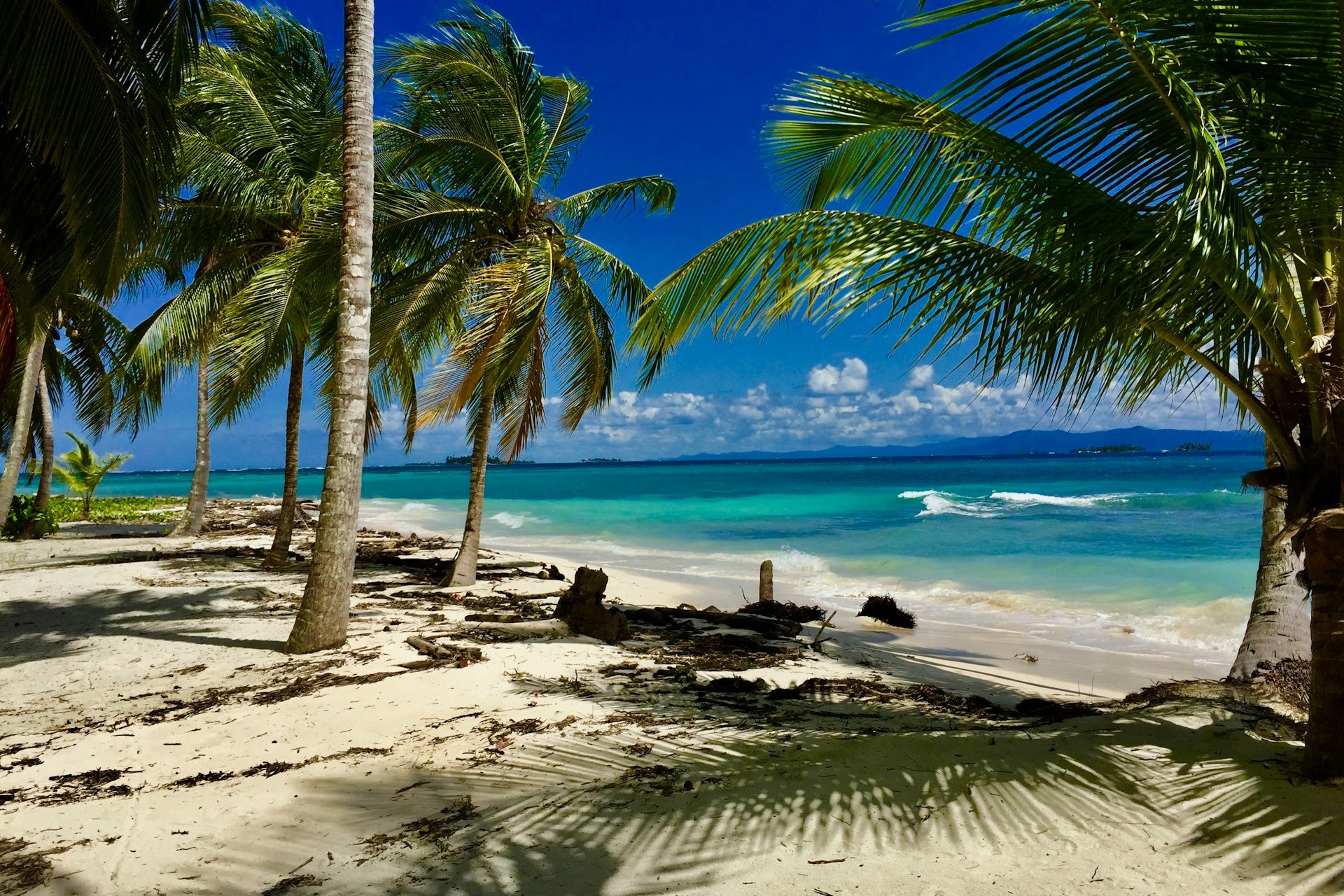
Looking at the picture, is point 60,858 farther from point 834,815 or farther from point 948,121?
point 948,121

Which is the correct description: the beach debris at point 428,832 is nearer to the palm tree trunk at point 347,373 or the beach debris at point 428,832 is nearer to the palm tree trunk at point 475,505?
the palm tree trunk at point 347,373

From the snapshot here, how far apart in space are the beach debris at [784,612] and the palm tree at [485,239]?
11.2 feet

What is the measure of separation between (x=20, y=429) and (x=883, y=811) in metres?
13.6

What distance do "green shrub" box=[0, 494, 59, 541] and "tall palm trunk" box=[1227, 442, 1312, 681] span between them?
18.5 meters

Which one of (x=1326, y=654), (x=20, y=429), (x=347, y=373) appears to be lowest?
(x=1326, y=654)

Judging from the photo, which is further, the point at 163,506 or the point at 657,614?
the point at 163,506

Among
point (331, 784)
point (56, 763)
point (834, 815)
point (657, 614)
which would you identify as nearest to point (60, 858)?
point (331, 784)

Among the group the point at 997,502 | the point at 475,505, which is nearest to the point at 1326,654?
the point at 475,505

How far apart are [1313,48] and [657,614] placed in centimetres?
709

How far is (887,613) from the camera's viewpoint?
377 inches

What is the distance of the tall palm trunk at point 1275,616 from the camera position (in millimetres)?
4516

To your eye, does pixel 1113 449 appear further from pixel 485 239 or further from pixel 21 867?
pixel 21 867

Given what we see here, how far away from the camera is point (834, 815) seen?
2.67 meters

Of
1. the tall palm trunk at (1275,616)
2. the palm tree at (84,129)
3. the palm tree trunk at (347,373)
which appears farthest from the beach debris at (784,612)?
the palm tree at (84,129)
